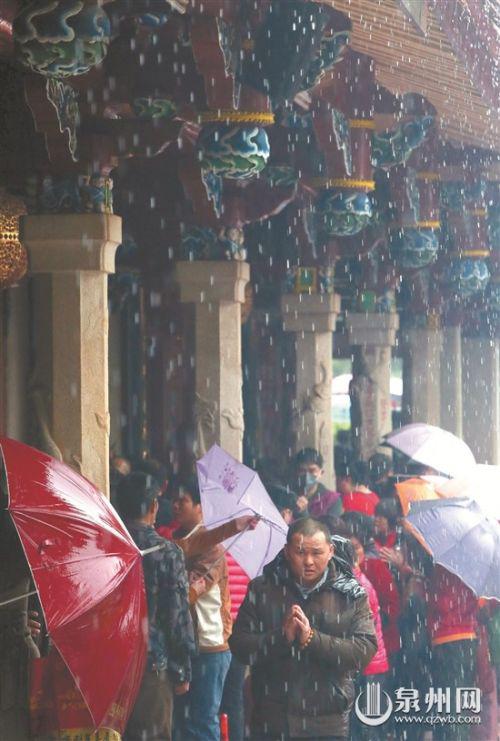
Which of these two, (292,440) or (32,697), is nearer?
(32,697)

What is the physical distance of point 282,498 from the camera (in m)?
9.66

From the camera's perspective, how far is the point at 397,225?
13656mm

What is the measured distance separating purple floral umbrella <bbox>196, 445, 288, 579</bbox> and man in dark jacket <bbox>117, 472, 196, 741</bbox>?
727 mm

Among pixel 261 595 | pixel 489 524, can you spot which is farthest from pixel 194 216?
pixel 261 595

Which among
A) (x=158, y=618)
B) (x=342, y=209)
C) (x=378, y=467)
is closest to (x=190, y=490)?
(x=158, y=618)

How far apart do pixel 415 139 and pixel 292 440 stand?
4.98 m

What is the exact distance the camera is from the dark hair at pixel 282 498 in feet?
31.4

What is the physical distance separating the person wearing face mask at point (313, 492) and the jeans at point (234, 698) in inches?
95.3

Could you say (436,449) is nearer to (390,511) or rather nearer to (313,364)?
(390,511)

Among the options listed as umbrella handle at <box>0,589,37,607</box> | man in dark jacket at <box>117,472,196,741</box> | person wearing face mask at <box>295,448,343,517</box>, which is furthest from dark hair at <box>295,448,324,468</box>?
umbrella handle at <box>0,589,37,607</box>

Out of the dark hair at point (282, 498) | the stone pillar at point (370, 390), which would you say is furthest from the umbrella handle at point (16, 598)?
the stone pillar at point (370, 390)

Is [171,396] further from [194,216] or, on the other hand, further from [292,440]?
[194,216]

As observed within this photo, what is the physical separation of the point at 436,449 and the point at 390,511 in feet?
2.13

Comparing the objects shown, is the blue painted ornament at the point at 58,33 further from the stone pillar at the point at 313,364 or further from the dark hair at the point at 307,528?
the stone pillar at the point at 313,364
